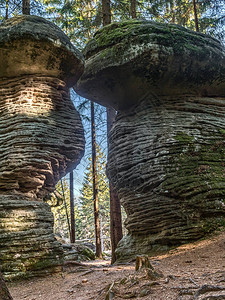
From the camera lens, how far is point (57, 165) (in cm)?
859

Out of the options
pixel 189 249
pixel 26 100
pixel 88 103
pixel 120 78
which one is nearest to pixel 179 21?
pixel 88 103

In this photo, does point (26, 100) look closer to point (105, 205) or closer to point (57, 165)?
point (57, 165)

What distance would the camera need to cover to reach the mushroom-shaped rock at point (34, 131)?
668 cm

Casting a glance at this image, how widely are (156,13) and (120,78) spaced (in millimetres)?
6866

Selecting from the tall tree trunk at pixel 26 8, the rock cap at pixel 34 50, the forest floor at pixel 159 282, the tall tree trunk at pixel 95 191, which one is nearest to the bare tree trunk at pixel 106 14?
the tall tree trunk at pixel 26 8

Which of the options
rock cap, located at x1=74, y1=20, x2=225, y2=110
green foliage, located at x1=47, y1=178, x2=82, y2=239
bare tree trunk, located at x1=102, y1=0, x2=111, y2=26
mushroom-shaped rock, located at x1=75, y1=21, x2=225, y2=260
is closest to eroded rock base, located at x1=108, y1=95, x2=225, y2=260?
mushroom-shaped rock, located at x1=75, y1=21, x2=225, y2=260

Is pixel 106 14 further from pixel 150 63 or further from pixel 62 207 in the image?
pixel 62 207

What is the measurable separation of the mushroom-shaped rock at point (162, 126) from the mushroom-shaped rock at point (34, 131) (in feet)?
5.31

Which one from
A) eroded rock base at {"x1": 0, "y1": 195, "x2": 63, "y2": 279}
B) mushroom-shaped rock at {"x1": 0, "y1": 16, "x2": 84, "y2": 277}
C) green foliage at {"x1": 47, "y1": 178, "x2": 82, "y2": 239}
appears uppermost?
mushroom-shaped rock at {"x1": 0, "y1": 16, "x2": 84, "y2": 277}

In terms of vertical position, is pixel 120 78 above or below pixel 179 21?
below

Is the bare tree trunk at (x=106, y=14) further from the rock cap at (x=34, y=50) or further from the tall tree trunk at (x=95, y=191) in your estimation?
the tall tree trunk at (x=95, y=191)

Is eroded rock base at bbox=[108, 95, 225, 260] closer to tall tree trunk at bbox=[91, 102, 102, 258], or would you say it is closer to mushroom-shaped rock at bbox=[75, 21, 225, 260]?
mushroom-shaped rock at bbox=[75, 21, 225, 260]

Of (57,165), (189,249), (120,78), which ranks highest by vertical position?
(120,78)

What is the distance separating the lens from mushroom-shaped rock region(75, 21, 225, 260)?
8039mm
